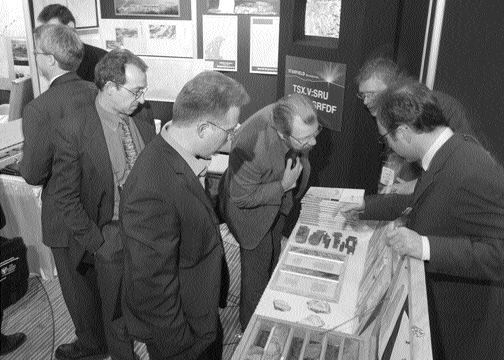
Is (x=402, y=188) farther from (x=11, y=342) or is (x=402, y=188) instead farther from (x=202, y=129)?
(x=11, y=342)

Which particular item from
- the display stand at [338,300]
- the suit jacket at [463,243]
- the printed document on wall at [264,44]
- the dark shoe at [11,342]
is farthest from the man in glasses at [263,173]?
the printed document on wall at [264,44]

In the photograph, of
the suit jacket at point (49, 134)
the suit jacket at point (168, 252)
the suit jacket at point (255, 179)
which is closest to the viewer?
the suit jacket at point (168, 252)

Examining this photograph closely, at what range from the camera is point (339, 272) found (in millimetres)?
1914

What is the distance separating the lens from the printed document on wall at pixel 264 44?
387cm

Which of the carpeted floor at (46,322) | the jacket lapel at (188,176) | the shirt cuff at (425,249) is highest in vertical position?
the jacket lapel at (188,176)

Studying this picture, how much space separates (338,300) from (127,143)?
4.04 ft

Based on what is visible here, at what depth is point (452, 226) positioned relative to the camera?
1.56 meters

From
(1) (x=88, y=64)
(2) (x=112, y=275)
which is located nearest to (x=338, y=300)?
(2) (x=112, y=275)

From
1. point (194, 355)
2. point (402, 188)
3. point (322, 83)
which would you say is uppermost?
point (322, 83)

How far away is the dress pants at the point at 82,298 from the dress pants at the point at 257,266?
0.76 m

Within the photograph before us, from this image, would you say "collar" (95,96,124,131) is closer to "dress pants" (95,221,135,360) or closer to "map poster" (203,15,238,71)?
"dress pants" (95,221,135,360)

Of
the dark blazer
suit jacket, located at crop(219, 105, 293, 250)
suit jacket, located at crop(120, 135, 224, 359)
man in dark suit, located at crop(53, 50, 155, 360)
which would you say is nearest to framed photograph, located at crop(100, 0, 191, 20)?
the dark blazer

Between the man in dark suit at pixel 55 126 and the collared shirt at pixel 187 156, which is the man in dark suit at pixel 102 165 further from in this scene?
the collared shirt at pixel 187 156

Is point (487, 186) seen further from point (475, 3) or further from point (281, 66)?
point (281, 66)
